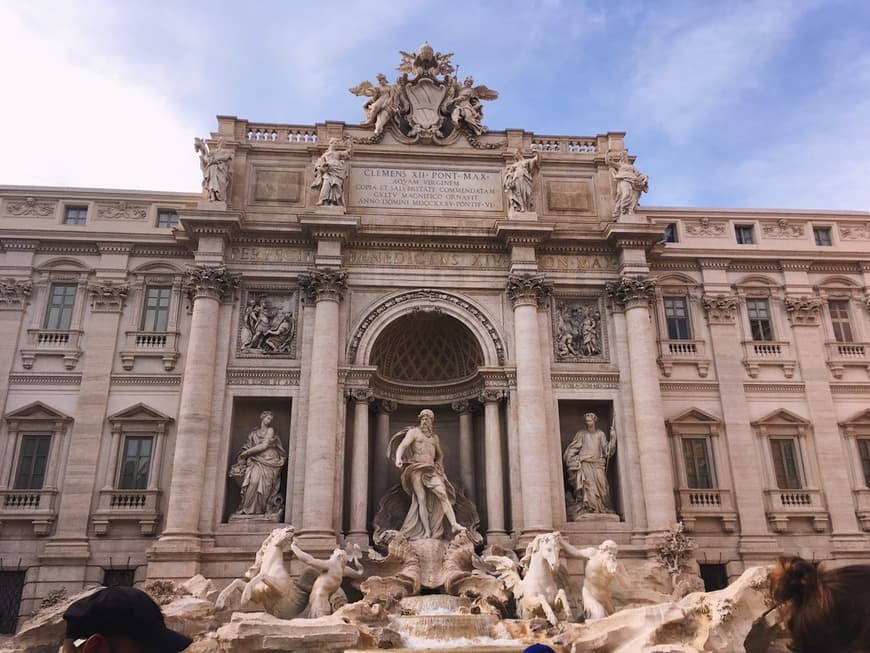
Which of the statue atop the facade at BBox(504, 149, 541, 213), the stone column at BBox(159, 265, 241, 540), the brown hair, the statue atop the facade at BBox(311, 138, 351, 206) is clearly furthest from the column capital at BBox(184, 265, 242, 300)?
the brown hair

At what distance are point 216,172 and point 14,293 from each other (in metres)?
7.62

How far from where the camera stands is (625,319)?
23.8m

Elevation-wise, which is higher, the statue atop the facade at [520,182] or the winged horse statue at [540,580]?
the statue atop the facade at [520,182]

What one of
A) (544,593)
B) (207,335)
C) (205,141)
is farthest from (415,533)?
(205,141)

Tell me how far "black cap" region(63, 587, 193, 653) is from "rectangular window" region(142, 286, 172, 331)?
2220 centimetres

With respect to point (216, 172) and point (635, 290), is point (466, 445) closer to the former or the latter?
point (635, 290)

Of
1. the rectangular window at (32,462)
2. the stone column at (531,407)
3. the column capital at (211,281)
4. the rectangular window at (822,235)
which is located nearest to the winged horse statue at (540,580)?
the stone column at (531,407)

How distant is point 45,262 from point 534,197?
16310 millimetres

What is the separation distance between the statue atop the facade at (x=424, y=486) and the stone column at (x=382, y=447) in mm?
1688

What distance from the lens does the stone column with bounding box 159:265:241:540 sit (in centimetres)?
2031

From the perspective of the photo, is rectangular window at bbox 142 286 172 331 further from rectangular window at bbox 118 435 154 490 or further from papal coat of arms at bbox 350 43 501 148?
papal coat of arms at bbox 350 43 501 148

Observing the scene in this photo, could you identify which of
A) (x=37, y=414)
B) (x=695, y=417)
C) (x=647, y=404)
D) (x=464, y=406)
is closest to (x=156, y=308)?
(x=37, y=414)

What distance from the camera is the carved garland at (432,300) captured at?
75.3 feet

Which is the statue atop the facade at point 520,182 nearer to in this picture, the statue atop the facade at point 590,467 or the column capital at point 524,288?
the column capital at point 524,288
